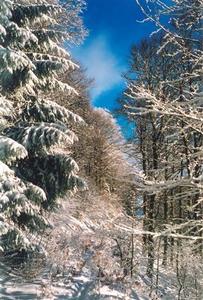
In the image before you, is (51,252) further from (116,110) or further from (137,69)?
(137,69)

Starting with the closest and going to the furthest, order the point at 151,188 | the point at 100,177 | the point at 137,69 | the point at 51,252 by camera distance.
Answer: the point at 151,188, the point at 51,252, the point at 137,69, the point at 100,177

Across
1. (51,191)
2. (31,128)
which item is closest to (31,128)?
(31,128)

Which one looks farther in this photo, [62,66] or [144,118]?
[144,118]

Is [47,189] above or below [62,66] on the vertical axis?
below

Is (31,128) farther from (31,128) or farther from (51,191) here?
(51,191)

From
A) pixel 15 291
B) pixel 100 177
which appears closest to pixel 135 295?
pixel 15 291

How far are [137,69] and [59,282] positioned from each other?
8.27 metres

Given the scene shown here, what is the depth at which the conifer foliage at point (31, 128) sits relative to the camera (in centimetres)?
1180

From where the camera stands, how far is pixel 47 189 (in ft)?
43.9

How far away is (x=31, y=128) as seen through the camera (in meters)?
12.8

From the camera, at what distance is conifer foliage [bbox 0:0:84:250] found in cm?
1180

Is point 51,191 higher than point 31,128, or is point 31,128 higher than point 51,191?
point 31,128

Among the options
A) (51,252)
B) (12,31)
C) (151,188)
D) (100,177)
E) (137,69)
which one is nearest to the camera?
(151,188)

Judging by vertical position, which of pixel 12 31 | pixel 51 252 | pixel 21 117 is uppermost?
pixel 12 31
